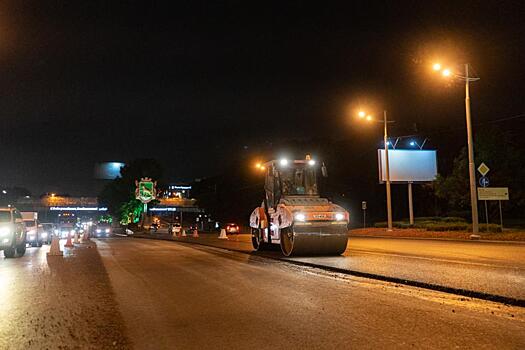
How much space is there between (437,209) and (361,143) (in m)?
13.7

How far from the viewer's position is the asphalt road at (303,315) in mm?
6930

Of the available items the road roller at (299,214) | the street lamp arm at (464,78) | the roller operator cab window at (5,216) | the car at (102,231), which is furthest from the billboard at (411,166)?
the roller operator cab window at (5,216)

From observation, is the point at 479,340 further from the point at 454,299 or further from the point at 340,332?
the point at 454,299

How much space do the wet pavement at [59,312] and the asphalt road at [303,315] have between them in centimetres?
33

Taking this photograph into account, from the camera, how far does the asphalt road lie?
273 inches

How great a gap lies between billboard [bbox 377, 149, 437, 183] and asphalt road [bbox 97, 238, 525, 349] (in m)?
35.1

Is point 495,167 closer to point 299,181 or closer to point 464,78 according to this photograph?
point 464,78

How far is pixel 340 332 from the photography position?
739 cm

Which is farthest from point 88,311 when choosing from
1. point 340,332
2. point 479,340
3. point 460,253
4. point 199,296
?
point 460,253

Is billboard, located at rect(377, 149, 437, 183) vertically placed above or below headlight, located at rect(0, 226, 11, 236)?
above

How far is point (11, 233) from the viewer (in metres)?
21.8

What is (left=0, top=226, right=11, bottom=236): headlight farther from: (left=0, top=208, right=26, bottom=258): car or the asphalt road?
the asphalt road

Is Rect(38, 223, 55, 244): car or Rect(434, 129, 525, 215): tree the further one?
Rect(434, 129, 525, 215): tree

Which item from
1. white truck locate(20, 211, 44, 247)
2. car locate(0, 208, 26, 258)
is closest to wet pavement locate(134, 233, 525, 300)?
car locate(0, 208, 26, 258)
